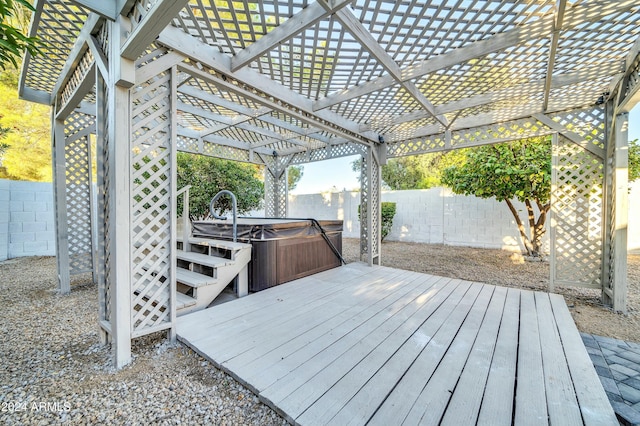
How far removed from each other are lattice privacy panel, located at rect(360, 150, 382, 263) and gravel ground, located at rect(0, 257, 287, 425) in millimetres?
Answer: 3544

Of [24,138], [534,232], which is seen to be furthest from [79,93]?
[24,138]

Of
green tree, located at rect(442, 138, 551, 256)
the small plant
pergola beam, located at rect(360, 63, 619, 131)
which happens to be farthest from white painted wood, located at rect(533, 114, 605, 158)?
the small plant

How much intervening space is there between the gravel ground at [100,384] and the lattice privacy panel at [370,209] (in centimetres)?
354

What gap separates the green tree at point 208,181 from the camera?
20.1 ft

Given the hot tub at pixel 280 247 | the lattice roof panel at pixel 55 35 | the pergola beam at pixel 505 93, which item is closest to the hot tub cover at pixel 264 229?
the hot tub at pixel 280 247

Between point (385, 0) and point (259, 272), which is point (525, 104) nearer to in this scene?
point (385, 0)

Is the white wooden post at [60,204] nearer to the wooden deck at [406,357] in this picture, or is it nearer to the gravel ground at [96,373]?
the gravel ground at [96,373]

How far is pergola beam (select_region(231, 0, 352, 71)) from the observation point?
66.3 inches

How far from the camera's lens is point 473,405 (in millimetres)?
1303

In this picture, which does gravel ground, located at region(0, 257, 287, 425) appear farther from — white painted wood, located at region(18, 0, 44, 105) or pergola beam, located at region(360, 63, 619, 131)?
pergola beam, located at region(360, 63, 619, 131)

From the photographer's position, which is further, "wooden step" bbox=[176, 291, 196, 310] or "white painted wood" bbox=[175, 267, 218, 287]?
"white painted wood" bbox=[175, 267, 218, 287]

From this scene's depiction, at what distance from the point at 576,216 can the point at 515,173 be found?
134 centimetres

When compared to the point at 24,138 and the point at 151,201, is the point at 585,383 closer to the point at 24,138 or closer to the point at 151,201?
the point at 151,201

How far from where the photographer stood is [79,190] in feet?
11.8
